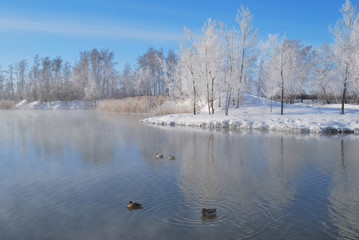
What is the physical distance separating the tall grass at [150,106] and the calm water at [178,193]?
56.5 ft

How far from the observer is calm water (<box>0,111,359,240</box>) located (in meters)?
4.71

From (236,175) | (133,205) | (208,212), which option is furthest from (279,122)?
(133,205)

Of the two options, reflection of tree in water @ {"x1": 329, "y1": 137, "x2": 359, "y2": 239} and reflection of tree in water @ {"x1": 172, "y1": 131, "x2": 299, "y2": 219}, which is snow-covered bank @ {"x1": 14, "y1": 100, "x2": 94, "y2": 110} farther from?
reflection of tree in water @ {"x1": 329, "y1": 137, "x2": 359, "y2": 239}

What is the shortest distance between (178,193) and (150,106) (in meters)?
30.4

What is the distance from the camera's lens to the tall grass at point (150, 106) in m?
28.8

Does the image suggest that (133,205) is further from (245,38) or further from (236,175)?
(245,38)

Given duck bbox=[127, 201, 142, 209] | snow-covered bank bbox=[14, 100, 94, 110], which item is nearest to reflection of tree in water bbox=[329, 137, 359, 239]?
duck bbox=[127, 201, 142, 209]

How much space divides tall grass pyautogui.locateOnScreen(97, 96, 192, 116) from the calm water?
677 inches

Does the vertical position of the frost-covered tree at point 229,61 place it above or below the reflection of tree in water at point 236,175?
above

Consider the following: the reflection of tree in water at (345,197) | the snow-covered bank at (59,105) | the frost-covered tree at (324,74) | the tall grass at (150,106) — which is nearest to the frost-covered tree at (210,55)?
the tall grass at (150,106)

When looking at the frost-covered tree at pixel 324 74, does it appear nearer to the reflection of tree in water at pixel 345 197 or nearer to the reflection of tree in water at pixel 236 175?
the reflection of tree in water at pixel 236 175

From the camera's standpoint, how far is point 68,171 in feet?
27.1

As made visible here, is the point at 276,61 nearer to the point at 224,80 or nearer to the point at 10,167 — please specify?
the point at 224,80

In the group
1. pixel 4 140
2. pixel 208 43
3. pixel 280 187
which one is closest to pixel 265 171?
pixel 280 187
